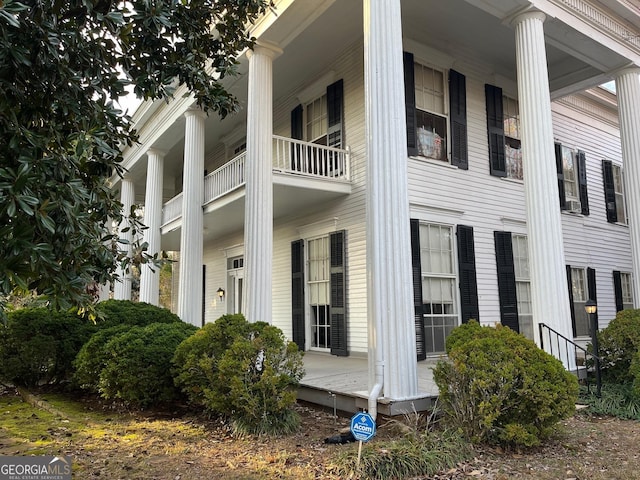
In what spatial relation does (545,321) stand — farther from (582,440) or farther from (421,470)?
(421,470)

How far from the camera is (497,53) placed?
37.1 ft

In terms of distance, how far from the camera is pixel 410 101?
9.97 meters

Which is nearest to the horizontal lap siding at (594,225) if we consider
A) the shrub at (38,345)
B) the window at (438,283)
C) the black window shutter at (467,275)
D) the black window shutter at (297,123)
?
the black window shutter at (467,275)

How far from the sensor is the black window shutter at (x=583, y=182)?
1361cm

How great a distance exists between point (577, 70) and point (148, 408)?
11407 mm

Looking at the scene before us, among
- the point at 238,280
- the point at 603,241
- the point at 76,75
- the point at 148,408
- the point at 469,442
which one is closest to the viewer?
the point at 76,75

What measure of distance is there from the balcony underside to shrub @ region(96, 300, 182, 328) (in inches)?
113

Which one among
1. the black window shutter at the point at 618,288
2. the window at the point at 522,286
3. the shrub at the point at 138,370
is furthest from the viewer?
the black window shutter at the point at 618,288

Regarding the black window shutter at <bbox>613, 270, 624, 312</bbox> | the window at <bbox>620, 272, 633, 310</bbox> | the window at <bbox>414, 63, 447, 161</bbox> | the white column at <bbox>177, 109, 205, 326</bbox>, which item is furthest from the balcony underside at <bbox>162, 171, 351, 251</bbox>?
the window at <bbox>620, 272, 633, 310</bbox>

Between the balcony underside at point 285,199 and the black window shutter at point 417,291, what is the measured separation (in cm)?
170

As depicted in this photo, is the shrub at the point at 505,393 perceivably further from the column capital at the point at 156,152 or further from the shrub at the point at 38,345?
the column capital at the point at 156,152

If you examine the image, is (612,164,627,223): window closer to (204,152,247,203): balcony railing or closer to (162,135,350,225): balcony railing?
(162,135,350,225): balcony railing

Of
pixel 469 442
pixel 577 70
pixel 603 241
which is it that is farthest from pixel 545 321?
pixel 603 241

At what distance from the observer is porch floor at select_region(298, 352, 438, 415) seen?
5713 mm
